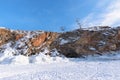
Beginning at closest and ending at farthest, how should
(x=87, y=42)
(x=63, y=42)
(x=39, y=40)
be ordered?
(x=87, y=42) → (x=63, y=42) → (x=39, y=40)

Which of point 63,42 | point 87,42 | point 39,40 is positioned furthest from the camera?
point 39,40

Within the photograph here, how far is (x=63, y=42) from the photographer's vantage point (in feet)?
115

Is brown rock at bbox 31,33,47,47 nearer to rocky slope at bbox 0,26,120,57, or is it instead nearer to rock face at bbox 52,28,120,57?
rocky slope at bbox 0,26,120,57

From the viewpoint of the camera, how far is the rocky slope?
3231cm

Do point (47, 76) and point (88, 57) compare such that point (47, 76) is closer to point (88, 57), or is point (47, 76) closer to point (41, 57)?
point (41, 57)

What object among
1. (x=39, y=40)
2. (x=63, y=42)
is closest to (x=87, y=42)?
(x=63, y=42)

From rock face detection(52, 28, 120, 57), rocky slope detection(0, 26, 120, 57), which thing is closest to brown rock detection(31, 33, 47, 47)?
rocky slope detection(0, 26, 120, 57)

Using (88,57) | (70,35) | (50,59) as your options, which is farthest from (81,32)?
(50,59)

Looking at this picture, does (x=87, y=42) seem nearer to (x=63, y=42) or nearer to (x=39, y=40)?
(x=63, y=42)

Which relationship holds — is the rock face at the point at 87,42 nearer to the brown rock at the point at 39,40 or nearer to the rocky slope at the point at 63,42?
the rocky slope at the point at 63,42

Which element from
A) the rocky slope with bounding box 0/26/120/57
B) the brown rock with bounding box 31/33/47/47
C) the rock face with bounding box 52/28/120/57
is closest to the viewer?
the rock face with bounding box 52/28/120/57

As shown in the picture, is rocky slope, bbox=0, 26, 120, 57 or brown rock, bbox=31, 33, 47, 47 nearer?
rocky slope, bbox=0, 26, 120, 57

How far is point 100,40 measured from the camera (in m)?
33.9

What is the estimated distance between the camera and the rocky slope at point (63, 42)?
1272 inches
